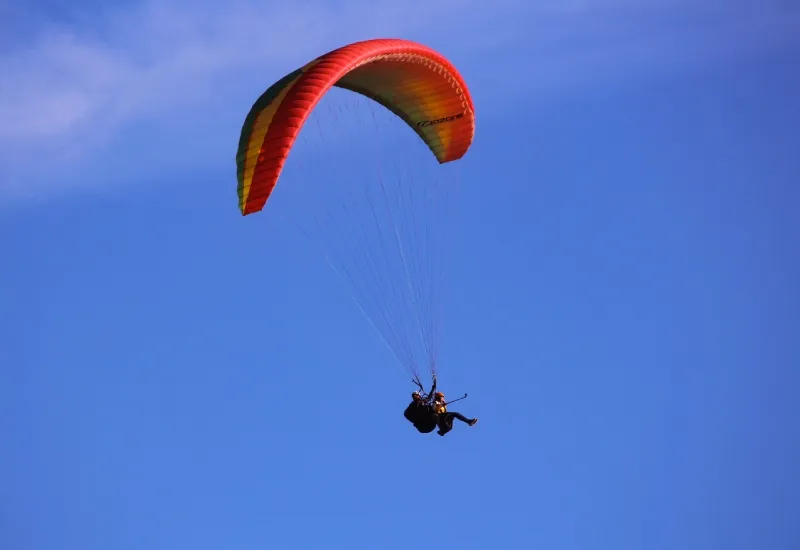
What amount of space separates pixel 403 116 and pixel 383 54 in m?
3.05

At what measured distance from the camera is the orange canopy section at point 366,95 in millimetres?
26781

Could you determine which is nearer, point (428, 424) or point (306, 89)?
point (306, 89)

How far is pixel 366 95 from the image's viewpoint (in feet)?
99.5

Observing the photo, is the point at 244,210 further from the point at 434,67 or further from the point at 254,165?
the point at 434,67

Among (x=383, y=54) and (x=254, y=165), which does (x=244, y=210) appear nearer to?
(x=254, y=165)

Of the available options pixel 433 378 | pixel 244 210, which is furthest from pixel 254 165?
pixel 433 378

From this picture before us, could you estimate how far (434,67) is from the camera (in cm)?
2936

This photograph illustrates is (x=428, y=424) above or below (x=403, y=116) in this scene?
below

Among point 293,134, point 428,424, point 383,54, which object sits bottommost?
point 428,424

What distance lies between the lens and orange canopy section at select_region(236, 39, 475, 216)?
87.9 feet

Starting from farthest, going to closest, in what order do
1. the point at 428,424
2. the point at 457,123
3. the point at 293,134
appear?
the point at 457,123 → the point at 428,424 → the point at 293,134

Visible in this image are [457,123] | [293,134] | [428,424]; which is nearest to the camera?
[293,134]

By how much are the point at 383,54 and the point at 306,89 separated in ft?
5.08

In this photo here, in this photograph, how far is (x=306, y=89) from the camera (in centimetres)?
2684
